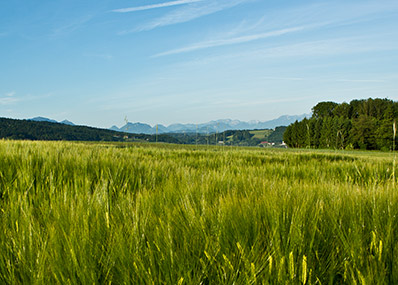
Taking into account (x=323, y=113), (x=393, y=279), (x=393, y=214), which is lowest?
(x=393, y=279)

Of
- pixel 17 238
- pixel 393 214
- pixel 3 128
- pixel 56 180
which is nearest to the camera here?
pixel 17 238

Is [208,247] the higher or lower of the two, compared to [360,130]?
lower

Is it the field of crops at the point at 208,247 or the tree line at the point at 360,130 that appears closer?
the field of crops at the point at 208,247

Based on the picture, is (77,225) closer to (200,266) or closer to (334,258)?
(200,266)

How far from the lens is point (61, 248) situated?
969 millimetres

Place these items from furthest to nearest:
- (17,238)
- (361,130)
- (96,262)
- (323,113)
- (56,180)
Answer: (323,113) < (361,130) < (56,180) < (17,238) < (96,262)

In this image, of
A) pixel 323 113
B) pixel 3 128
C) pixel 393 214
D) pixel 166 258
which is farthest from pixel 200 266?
pixel 323 113

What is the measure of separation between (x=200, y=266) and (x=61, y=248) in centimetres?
52

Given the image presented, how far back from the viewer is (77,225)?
1048 mm

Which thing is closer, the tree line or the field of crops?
the field of crops

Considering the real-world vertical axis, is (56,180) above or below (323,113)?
below

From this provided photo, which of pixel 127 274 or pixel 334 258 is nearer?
pixel 127 274

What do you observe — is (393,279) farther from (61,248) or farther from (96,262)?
(61,248)

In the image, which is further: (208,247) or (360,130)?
(360,130)
